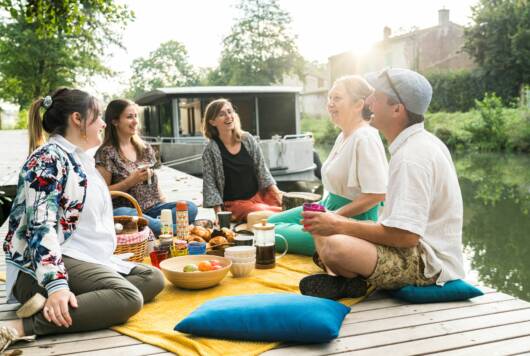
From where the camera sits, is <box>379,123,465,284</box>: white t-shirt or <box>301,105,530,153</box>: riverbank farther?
<box>301,105,530,153</box>: riverbank

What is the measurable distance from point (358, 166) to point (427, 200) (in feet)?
2.92

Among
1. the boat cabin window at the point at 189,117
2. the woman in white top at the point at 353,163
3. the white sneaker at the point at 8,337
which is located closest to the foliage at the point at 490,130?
the boat cabin window at the point at 189,117

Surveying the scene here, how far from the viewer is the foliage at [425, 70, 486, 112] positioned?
963 inches

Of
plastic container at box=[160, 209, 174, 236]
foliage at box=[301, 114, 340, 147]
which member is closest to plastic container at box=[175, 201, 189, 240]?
plastic container at box=[160, 209, 174, 236]

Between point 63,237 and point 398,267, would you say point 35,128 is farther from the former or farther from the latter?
point 398,267

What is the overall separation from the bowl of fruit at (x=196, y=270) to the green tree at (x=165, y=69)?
53.4 m

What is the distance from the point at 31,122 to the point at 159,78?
54187 mm

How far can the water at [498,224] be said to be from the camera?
21.2 feet

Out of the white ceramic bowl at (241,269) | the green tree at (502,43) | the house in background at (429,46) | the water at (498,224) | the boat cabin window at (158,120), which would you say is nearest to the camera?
the white ceramic bowl at (241,269)

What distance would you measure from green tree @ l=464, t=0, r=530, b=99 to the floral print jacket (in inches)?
930

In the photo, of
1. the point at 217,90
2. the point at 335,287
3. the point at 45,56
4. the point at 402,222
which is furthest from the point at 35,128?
the point at 45,56

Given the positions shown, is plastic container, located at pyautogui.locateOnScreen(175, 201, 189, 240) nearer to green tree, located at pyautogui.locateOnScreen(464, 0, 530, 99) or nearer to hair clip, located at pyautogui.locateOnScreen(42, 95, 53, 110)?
hair clip, located at pyautogui.locateOnScreen(42, 95, 53, 110)

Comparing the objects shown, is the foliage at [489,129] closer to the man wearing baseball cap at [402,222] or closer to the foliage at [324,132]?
the foliage at [324,132]

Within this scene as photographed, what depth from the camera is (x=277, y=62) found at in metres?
38.7
